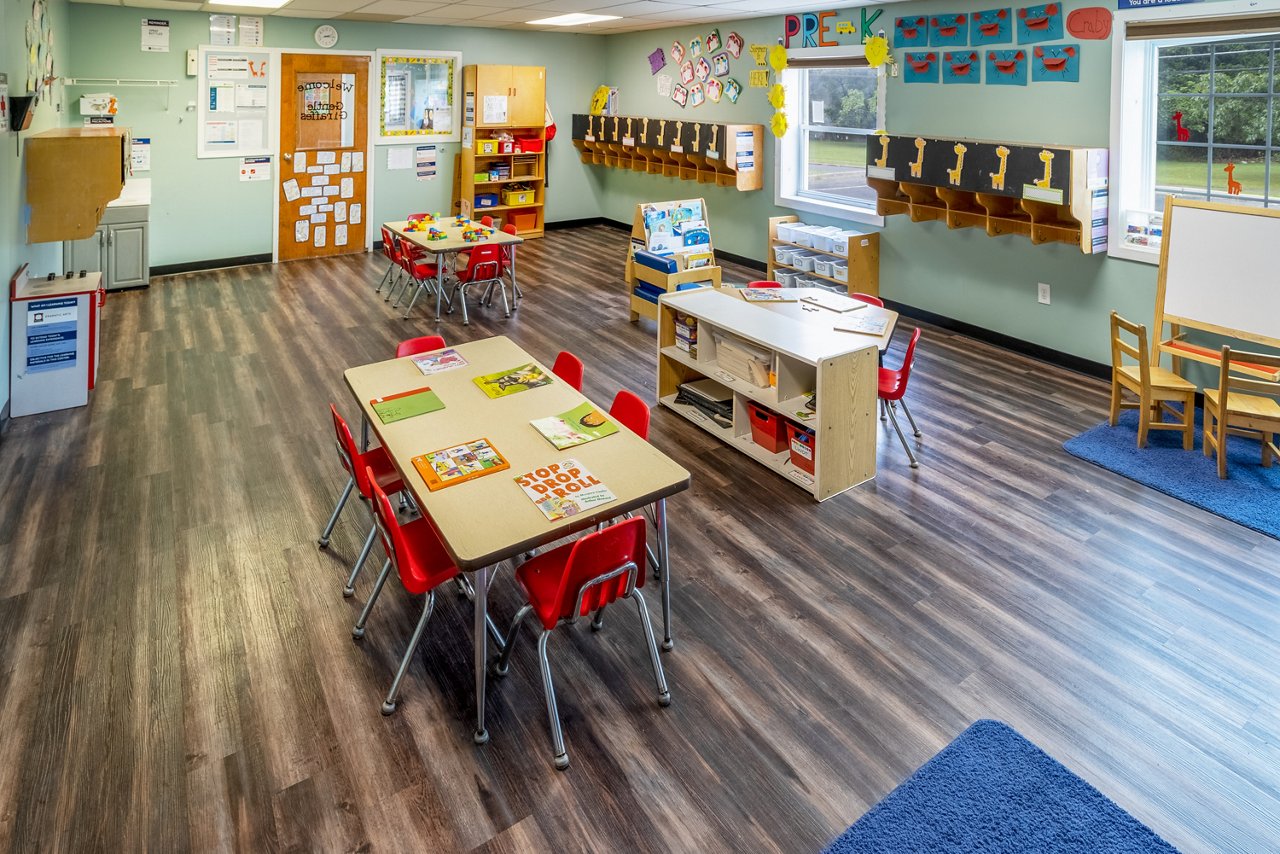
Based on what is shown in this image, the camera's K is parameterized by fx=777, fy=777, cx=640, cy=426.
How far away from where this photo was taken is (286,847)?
2078mm

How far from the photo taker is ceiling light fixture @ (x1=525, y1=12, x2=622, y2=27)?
8164mm

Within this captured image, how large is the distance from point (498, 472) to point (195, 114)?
7.50 metres

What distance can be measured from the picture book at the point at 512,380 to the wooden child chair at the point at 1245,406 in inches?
135

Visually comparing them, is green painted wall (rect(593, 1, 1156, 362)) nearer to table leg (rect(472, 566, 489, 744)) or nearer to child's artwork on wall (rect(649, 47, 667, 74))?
child's artwork on wall (rect(649, 47, 667, 74))

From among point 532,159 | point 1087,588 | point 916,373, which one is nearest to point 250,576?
point 1087,588

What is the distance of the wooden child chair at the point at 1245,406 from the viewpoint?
13.0ft

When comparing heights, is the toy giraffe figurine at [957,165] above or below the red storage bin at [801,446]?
above

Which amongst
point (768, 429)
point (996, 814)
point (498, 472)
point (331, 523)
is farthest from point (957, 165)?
point (331, 523)

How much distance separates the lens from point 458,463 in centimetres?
265

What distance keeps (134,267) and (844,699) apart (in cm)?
776

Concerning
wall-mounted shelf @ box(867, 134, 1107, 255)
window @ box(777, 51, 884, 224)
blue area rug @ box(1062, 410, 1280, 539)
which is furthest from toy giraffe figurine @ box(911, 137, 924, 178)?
blue area rug @ box(1062, 410, 1280, 539)

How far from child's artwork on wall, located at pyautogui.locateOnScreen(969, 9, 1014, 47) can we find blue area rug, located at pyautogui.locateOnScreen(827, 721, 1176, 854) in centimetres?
526

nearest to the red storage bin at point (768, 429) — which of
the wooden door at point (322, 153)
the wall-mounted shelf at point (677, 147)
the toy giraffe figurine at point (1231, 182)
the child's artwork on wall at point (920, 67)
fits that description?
the toy giraffe figurine at point (1231, 182)

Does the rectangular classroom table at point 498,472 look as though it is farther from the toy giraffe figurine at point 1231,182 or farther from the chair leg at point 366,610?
the toy giraffe figurine at point 1231,182
